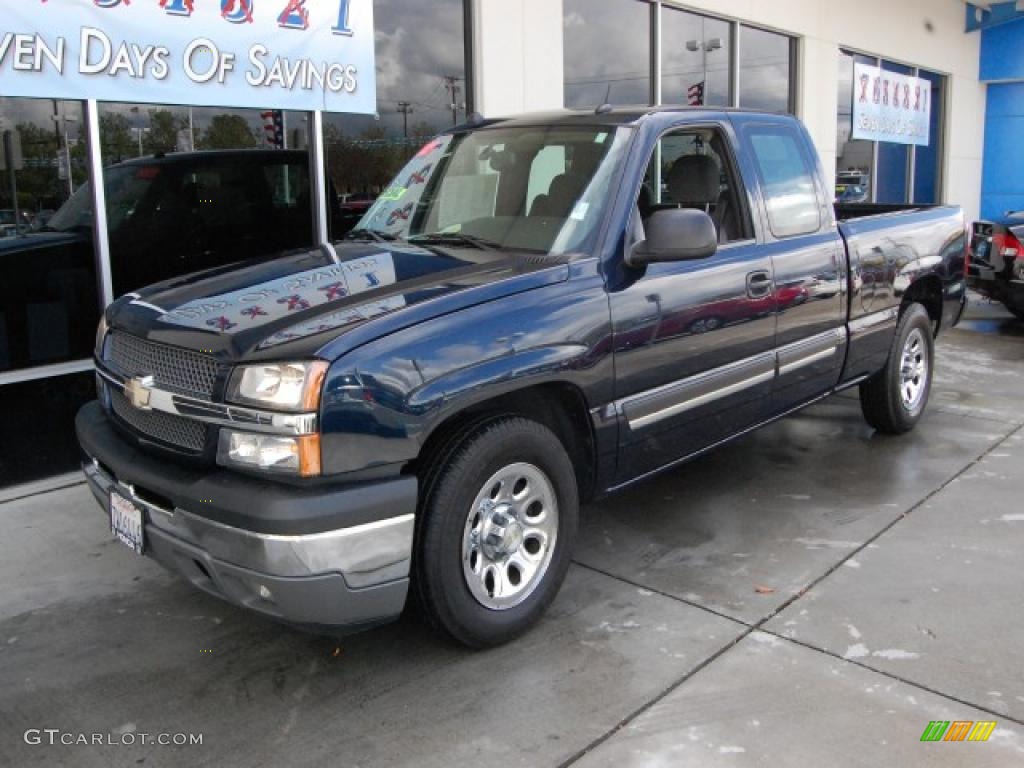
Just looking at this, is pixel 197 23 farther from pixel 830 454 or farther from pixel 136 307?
pixel 830 454

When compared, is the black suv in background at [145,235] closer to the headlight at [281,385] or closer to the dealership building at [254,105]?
the dealership building at [254,105]

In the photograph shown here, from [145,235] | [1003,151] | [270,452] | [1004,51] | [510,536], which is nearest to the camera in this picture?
[270,452]

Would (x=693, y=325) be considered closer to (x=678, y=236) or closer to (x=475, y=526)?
(x=678, y=236)

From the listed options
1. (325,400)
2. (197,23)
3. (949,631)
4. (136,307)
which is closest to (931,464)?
(949,631)

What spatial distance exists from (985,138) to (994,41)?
5.80 feet

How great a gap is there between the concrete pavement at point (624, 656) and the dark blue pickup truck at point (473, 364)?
0.34m

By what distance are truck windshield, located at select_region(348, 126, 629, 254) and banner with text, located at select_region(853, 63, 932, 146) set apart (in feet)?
33.5

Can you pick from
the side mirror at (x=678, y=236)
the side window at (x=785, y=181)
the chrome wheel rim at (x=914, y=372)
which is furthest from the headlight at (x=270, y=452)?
the chrome wheel rim at (x=914, y=372)

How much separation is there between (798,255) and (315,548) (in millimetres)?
3007

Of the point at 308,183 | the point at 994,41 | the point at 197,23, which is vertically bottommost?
the point at 308,183

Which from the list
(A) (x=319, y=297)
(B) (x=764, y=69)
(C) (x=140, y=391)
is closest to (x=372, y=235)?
(A) (x=319, y=297)

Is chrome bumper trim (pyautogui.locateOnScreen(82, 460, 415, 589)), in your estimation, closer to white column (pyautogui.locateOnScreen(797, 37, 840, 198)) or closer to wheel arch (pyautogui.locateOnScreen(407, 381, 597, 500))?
wheel arch (pyautogui.locateOnScreen(407, 381, 597, 500))

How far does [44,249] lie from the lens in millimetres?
5562

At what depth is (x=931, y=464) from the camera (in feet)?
18.3
